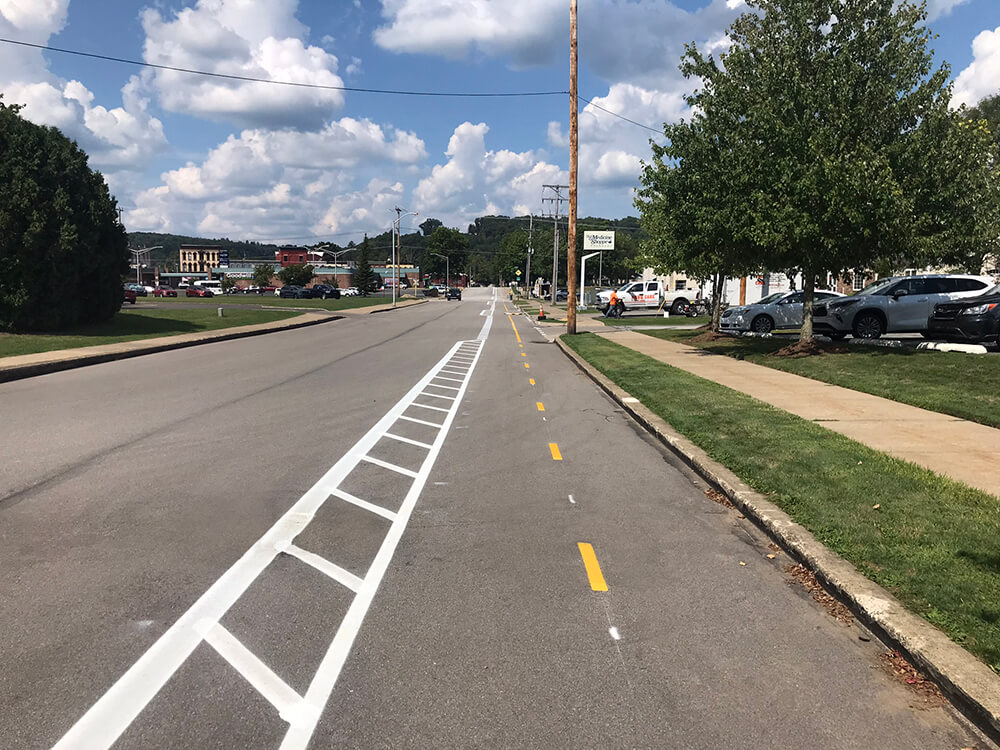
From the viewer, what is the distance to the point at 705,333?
2712 cm

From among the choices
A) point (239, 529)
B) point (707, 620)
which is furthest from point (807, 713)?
point (239, 529)

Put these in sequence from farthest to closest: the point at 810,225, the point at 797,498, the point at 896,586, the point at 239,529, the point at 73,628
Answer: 1. the point at 810,225
2. the point at 797,498
3. the point at 239,529
4. the point at 896,586
5. the point at 73,628

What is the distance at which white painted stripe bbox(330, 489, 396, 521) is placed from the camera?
6.29 metres

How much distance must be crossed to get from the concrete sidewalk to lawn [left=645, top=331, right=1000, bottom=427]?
1.03 feet

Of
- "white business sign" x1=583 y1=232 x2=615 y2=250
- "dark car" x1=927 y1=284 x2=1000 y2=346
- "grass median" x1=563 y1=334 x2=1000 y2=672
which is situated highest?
"white business sign" x1=583 y1=232 x2=615 y2=250

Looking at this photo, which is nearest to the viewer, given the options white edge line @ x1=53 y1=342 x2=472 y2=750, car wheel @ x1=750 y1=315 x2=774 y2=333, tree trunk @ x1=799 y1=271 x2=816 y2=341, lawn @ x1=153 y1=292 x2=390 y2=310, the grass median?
white edge line @ x1=53 y1=342 x2=472 y2=750

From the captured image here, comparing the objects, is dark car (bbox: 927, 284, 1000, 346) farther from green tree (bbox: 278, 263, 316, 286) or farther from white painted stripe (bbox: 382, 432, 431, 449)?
green tree (bbox: 278, 263, 316, 286)

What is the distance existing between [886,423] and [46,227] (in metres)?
22.3

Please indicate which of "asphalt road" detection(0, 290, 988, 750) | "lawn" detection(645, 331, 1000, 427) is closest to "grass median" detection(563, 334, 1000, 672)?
"asphalt road" detection(0, 290, 988, 750)

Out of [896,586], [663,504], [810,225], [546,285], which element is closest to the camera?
[896,586]

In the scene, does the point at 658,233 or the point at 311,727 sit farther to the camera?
the point at 658,233

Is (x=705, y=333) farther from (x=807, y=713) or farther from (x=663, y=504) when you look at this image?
(x=807, y=713)

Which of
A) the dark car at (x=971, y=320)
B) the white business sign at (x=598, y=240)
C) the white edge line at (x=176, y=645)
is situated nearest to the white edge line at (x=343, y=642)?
the white edge line at (x=176, y=645)

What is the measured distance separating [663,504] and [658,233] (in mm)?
20088
